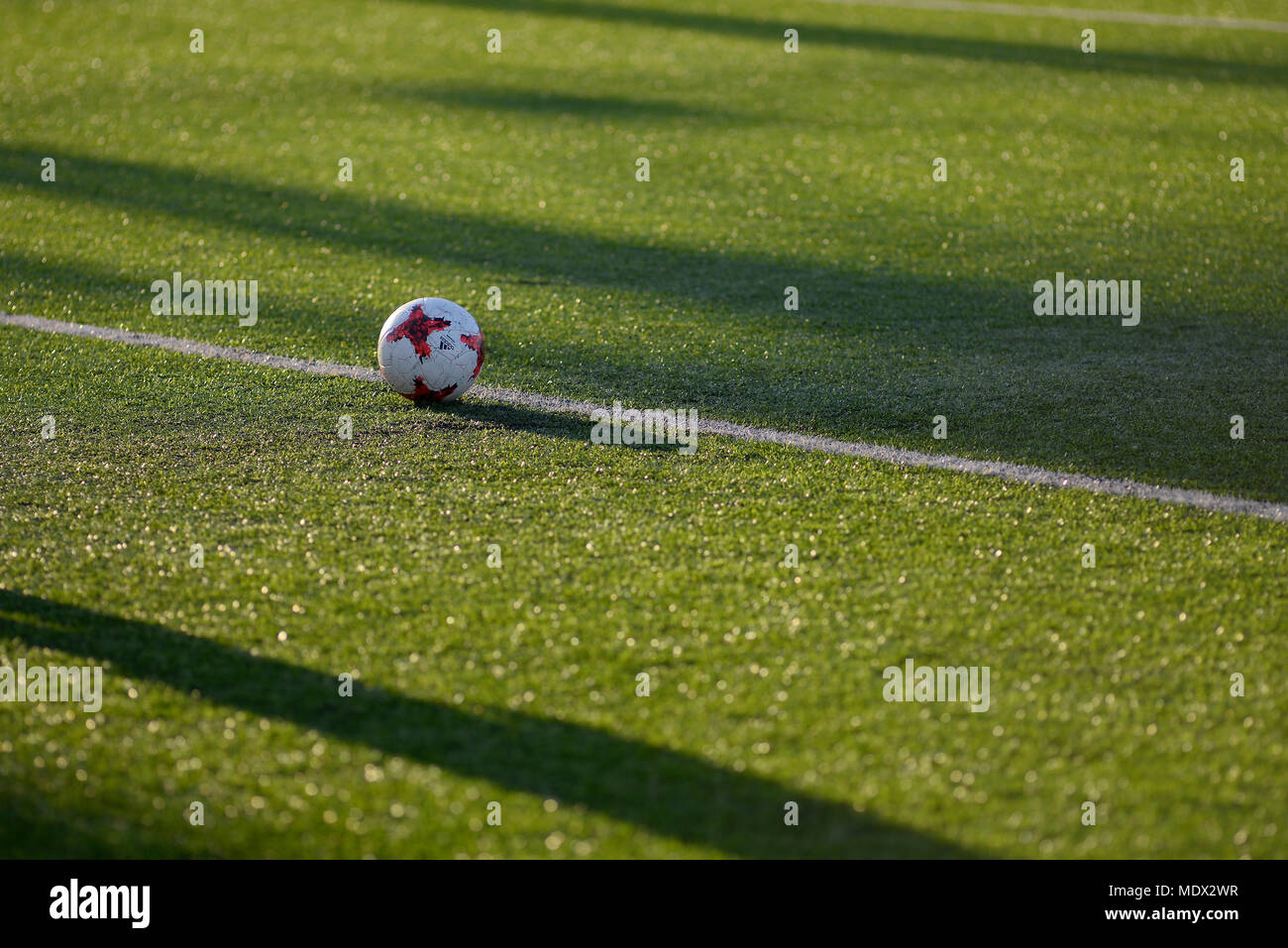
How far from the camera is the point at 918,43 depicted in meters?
12.9

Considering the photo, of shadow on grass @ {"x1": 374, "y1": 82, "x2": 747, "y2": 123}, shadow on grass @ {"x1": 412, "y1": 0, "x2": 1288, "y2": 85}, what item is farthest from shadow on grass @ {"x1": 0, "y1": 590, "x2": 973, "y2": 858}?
shadow on grass @ {"x1": 412, "y1": 0, "x2": 1288, "y2": 85}

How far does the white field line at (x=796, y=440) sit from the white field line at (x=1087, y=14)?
10589 millimetres

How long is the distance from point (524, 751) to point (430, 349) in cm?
253

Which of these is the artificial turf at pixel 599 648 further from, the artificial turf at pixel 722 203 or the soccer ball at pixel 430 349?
the artificial turf at pixel 722 203

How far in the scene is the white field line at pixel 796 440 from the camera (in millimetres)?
4695

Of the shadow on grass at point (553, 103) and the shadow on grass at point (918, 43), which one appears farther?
the shadow on grass at point (918, 43)

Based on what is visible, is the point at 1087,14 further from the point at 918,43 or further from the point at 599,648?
the point at 599,648

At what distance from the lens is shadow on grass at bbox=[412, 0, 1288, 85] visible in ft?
39.0

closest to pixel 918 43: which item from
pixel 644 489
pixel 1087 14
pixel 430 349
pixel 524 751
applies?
pixel 1087 14

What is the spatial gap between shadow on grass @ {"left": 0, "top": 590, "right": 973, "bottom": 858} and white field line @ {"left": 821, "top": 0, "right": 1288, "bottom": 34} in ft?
42.4

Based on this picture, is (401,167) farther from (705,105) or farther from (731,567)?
(731,567)

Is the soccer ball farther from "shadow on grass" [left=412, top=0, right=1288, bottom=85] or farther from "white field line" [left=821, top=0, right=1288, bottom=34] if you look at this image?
"white field line" [left=821, top=0, right=1288, bottom=34]

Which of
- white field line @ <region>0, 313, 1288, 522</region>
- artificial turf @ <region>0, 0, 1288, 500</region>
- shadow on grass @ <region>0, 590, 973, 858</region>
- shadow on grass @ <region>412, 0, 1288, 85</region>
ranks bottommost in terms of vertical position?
shadow on grass @ <region>0, 590, 973, 858</region>

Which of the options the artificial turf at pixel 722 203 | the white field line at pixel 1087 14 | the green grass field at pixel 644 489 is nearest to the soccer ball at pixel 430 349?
the green grass field at pixel 644 489
